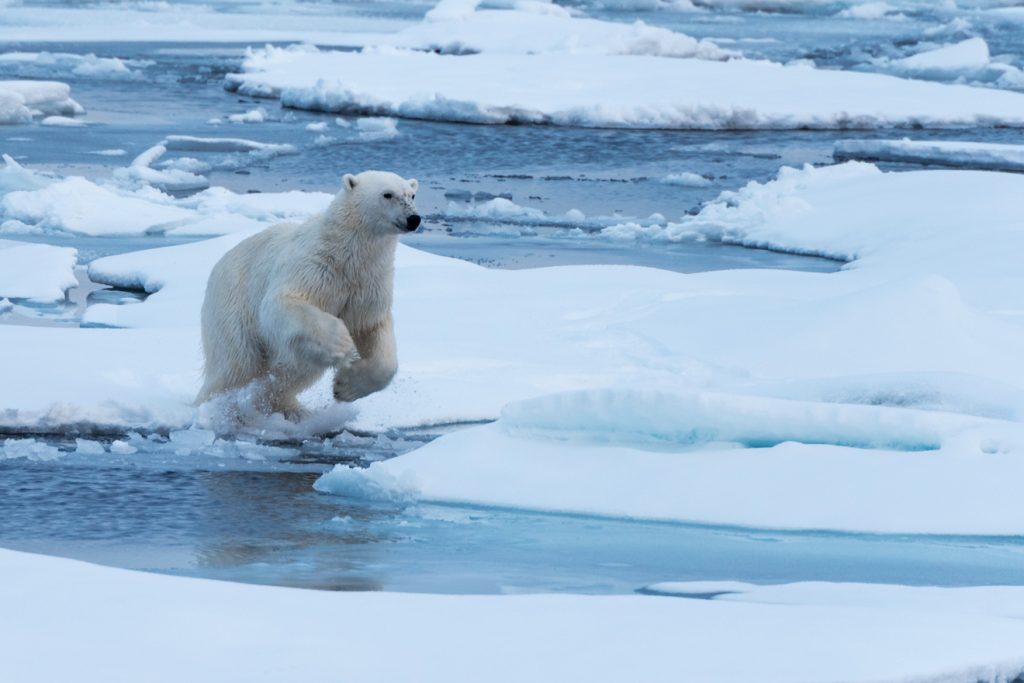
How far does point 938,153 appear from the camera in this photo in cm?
1378

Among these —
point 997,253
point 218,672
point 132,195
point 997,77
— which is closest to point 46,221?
point 132,195

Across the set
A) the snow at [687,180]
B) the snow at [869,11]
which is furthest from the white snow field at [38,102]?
the snow at [869,11]

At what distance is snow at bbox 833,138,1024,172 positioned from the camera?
1329cm

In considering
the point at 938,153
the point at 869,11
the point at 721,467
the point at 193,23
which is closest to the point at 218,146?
the point at 938,153

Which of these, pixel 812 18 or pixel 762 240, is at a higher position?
pixel 812 18

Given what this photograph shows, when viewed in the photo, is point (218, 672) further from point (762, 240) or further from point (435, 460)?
point (762, 240)

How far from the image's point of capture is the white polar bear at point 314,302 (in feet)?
17.0

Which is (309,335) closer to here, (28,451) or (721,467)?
(28,451)

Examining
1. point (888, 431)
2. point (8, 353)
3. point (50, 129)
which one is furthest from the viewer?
point (50, 129)

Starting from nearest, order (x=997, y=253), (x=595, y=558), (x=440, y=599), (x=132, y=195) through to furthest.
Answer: (x=440, y=599) < (x=595, y=558) < (x=997, y=253) < (x=132, y=195)

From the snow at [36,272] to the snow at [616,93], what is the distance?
8390 mm

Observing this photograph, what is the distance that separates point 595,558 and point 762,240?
6.71 meters

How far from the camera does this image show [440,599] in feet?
10.8

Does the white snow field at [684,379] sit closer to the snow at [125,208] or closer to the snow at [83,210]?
the snow at [125,208]
